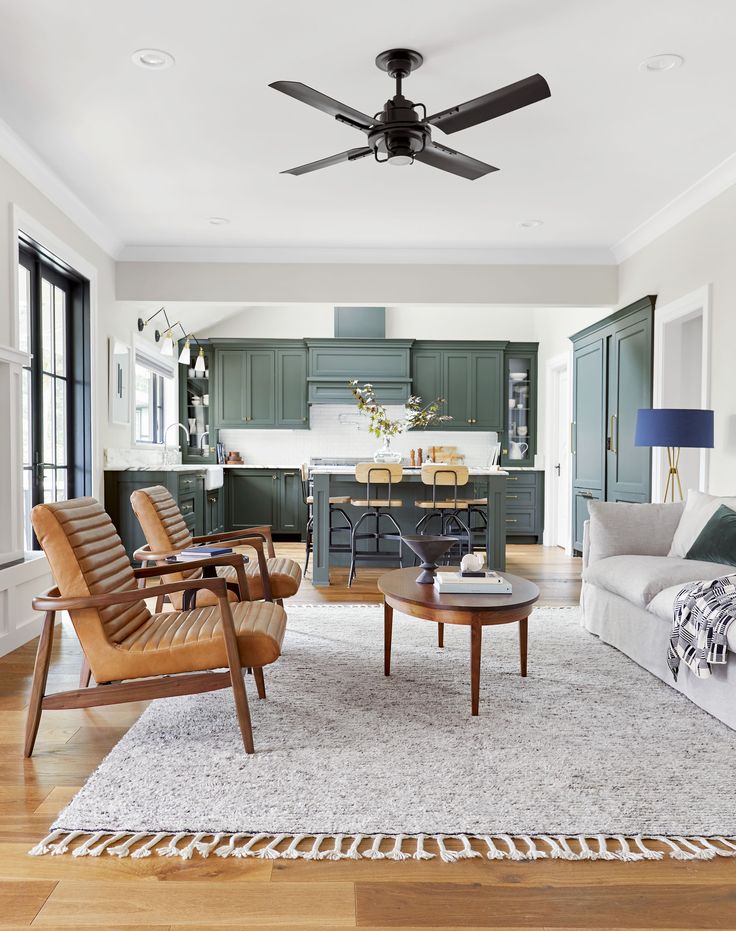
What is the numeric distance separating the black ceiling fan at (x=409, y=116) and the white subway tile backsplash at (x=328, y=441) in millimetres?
5578

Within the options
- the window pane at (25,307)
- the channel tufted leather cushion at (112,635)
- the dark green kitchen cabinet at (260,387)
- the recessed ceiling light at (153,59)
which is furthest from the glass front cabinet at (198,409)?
the channel tufted leather cushion at (112,635)

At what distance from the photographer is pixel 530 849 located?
186 cm

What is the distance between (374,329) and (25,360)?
5142 millimetres

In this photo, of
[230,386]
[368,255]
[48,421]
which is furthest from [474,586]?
[230,386]

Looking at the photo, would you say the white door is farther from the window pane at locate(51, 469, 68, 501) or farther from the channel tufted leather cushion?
the channel tufted leather cushion

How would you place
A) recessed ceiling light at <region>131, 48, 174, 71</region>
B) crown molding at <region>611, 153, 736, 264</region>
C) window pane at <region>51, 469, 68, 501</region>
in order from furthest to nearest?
window pane at <region>51, 469, 68, 501</region> < crown molding at <region>611, 153, 736, 264</region> < recessed ceiling light at <region>131, 48, 174, 71</region>

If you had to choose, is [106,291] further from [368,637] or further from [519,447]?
[519,447]

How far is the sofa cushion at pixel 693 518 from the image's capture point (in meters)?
3.69

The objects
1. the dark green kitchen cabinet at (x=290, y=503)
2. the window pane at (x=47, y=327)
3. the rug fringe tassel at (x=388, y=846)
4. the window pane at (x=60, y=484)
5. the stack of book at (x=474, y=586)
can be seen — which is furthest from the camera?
the dark green kitchen cabinet at (x=290, y=503)

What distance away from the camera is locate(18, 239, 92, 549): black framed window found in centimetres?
462

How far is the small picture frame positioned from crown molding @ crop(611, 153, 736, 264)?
422 cm

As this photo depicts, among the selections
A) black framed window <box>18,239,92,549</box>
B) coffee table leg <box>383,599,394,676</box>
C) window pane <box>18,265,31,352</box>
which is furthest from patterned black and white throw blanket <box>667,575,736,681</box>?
window pane <box>18,265,31,352</box>

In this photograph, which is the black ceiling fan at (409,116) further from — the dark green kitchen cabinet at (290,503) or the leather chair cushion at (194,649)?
the dark green kitchen cabinet at (290,503)

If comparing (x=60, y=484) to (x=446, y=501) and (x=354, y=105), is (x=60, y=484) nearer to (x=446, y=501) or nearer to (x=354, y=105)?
(x=446, y=501)
